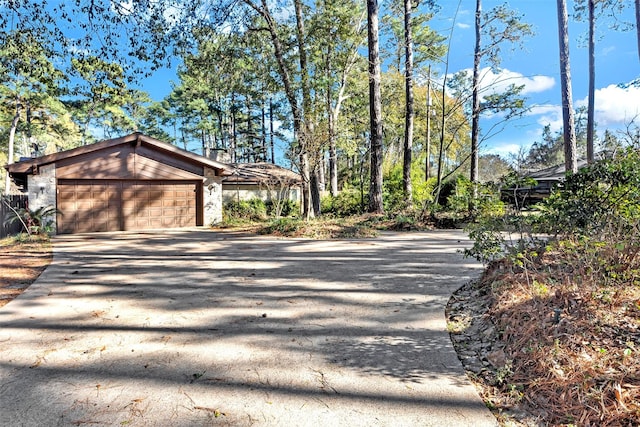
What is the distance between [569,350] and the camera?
89.1 inches

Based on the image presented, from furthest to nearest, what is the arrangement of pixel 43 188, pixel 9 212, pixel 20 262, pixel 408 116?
1. pixel 408 116
2. pixel 43 188
3. pixel 9 212
4. pixel 20 262

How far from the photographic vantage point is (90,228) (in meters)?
12.0

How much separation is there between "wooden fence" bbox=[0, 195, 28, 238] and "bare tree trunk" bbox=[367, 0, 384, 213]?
11.8 meters

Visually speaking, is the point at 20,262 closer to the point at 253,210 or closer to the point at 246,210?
the point at 246,210

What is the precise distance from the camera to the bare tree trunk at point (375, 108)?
1211 centimetres

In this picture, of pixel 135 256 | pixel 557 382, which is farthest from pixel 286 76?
pixel 557 382

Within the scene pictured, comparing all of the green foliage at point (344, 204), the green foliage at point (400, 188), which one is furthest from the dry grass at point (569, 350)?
the green foliage at point (344, 204)

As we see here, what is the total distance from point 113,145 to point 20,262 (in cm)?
668

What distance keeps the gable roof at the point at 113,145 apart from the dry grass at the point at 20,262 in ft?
9.34

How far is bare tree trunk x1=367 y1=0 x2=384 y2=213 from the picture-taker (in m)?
12.1

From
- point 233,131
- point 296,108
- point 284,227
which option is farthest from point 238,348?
point 233,131

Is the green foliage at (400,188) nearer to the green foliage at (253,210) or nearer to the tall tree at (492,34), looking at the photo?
the tall tree at (492,34)

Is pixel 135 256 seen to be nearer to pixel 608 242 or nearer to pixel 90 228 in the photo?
pixel 90 228

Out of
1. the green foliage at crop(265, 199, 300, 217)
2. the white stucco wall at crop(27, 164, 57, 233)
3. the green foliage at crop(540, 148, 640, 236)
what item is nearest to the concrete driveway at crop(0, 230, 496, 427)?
the green foliage at crop(540, 148, 640, 236)
